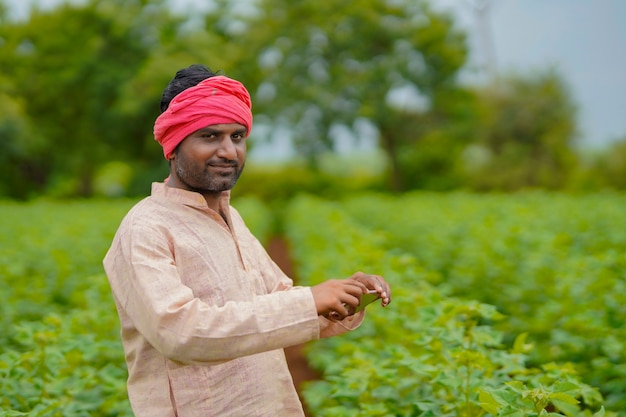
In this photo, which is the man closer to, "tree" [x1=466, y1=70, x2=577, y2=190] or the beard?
the beard

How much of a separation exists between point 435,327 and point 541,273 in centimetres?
334

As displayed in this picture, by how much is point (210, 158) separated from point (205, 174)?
0.05 m

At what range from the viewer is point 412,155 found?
127 ft

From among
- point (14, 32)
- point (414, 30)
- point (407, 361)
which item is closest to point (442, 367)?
point (407, 361)

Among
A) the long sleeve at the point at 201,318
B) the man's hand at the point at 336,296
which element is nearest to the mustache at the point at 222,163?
the long sleeve at the point at 201,318

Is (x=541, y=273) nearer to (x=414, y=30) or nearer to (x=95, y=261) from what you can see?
(x=95, y=261)

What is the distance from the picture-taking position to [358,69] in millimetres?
38594

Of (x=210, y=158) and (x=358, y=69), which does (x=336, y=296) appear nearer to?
(x=210, y=158)

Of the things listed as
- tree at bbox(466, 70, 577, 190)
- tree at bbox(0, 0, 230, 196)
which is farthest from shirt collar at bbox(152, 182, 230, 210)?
tree at bbox(0, 0, 230, 196)

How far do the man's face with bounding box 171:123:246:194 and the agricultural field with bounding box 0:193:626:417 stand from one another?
1.08 metres

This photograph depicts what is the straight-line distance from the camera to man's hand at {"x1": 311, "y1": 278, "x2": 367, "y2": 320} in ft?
5.77

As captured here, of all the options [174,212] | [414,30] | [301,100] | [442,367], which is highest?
[414,30]

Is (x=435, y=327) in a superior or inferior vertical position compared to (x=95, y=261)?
inferior

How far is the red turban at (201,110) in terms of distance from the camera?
1.95 m
